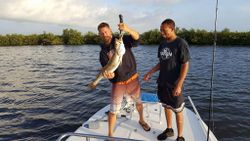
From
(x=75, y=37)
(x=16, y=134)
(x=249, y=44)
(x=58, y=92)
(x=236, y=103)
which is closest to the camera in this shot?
(x=16, y=134)

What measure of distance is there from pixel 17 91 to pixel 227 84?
11.4m

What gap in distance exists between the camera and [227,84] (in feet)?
52.1

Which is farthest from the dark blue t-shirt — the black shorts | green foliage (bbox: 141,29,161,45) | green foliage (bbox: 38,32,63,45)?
green foliage (bbox: 38,32,63,45)

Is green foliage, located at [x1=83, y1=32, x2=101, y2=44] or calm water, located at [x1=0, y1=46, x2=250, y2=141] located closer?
calm water, located at [x1=0, y1=46, x2=250, y2=141]

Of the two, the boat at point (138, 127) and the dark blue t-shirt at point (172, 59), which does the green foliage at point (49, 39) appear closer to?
the boat at point (138, 127)

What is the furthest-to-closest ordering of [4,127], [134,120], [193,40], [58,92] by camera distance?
[193,40] < [58,92] < [4,127] < [134,120]

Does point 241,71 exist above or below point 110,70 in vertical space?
below

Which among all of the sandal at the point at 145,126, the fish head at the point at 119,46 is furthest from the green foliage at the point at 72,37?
the fish head at the point at 119,46

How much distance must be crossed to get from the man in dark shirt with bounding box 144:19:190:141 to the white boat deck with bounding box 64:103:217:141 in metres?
0.39

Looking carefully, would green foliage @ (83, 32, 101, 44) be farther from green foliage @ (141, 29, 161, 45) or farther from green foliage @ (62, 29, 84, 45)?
green foliage @ (141, 29, 161, 45)

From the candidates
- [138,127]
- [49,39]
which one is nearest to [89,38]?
[49,39]

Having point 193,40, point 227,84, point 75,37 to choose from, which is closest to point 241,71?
point 227,84

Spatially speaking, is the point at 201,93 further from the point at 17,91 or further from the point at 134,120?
the point at 17,91

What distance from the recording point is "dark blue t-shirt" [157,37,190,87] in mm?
5121
